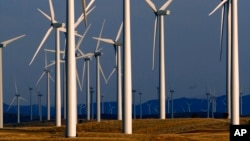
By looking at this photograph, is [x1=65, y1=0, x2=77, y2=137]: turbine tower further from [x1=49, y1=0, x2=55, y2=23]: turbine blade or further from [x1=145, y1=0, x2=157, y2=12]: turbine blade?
[x1=145, y1=0, x2=157, y2=12]: turbine blade

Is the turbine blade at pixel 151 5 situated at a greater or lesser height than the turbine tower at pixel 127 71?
greater

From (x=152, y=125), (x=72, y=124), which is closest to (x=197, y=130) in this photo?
(x=152, y=125)

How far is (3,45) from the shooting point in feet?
455

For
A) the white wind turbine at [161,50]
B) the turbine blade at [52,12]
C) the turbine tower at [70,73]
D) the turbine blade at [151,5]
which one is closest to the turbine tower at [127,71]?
the turbine tower at [70,73]

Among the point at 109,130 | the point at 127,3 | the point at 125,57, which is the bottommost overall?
the point at 109,130

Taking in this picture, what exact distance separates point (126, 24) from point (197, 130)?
103ft

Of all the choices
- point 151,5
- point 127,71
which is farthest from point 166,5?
point 127,71

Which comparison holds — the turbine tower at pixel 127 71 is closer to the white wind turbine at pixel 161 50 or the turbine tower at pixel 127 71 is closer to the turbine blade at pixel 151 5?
the white wind turbine at pixel 161 50

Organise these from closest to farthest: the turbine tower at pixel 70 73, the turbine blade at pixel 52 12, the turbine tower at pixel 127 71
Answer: the turbine tower at pixel 70 73 → the turbine tower at pixel 127 71 → the turbine blade at pixel 52 12

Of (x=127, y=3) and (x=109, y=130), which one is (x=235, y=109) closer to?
(x=127, y=3)

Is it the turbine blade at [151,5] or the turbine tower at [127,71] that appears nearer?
the turbine tower at [127,71]

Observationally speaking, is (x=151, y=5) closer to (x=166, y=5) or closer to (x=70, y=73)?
(x=166, y=5)

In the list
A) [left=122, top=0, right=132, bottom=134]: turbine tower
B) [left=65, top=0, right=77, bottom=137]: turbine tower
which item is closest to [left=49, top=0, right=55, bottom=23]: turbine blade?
[left=122, top=0, right=132, bottom=134]: turbine tower

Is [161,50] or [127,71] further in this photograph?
[161,50]
